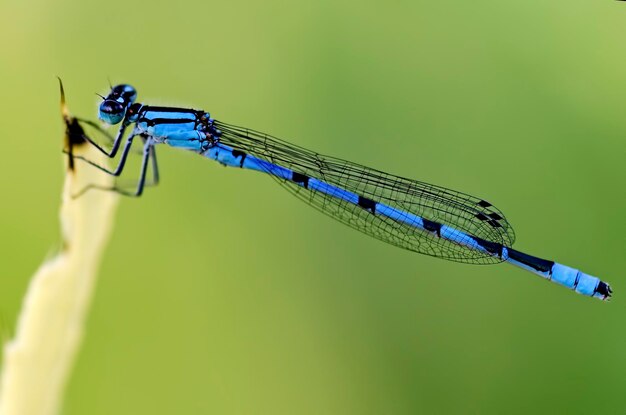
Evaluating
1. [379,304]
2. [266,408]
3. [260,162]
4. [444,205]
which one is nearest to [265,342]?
[266,408]

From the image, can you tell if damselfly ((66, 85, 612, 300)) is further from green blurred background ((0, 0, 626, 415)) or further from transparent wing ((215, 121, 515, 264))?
green blurred background ((0, 0, 626, 415))

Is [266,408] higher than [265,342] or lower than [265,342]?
lower

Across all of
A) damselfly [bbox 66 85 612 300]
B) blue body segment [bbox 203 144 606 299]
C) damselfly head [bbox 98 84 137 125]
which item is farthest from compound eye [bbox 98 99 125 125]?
blue body segment [bbox 203 144 606 299]

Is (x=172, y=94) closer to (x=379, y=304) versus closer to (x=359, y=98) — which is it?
(x=359, y=98)

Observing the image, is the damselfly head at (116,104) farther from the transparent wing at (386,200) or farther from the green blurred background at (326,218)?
the transparent wing at (386,200)

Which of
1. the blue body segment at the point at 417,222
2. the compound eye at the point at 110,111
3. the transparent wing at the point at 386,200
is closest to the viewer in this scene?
the compound eye at the point at 110,111

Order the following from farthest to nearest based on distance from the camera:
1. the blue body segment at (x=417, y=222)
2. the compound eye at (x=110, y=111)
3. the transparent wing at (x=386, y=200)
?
the transparent wing at (x=386, y=200), the blue body segment at (x=417, y=222), the compound eye at (x=110, y=111)

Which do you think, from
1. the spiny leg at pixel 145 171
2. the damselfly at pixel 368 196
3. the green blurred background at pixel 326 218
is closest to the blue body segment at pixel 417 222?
the damselfly at pixel 368 196
